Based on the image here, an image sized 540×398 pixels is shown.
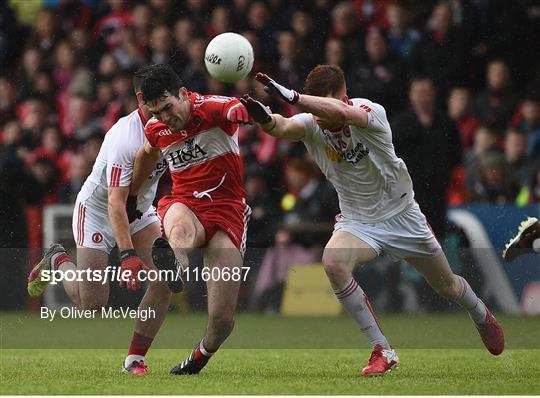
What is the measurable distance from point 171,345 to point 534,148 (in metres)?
4.66

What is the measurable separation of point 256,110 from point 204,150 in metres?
0.81

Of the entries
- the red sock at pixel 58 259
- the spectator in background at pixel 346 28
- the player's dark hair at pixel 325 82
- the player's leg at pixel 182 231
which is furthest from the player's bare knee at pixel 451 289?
the spectator in background at pixel 346 28

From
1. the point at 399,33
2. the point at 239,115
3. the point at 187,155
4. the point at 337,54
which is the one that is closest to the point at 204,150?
the point at 187,155

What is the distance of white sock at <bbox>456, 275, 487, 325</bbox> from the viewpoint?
923cm

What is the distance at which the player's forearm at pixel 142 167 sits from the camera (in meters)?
8.90

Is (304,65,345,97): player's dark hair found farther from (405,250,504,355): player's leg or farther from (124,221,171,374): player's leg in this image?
(124,221,171,374): player's leg

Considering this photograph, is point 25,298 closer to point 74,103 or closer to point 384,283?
point 384,283

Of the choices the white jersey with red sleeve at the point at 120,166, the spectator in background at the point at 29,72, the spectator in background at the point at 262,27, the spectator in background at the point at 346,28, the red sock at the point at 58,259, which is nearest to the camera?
the white jersey with red sleeve at the point at 120,166

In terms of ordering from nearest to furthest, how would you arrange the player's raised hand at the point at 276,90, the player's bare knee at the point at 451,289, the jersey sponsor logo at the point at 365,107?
the player's raised hand at the point at 276,90, the jersey sponsor logo at the point at 365,107, the player's bare knee at the point at 451,289

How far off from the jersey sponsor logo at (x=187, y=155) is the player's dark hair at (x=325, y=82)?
82 cm

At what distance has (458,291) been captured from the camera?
9.18 m

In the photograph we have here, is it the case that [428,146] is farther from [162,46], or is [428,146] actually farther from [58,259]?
[58,259]

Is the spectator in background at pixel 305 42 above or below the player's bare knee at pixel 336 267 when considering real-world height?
below

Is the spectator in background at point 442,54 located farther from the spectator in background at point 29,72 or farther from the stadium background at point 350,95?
the spectator in background at point 29,72
